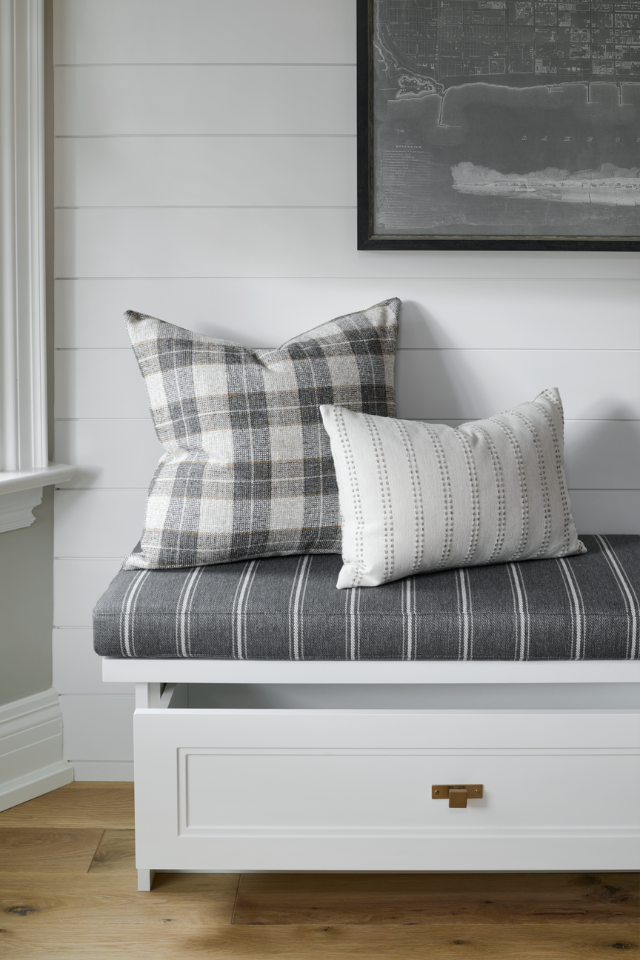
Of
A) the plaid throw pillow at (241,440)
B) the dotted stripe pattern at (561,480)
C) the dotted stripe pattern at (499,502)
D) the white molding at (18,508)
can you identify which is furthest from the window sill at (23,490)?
the dotted stripe pattern at (561,480)

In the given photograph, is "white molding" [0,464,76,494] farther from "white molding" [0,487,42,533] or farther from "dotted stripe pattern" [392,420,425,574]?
"dotted stripe pattern" [392,420,425,574]

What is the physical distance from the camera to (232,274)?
5.47ft

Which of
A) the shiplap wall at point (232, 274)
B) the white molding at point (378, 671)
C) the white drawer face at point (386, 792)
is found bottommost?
the white drawer face at point (386, 792)

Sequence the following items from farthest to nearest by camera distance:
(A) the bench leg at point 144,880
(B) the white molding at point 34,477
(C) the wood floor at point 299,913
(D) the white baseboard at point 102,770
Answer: (D) the white baseboard at point 102,770, (B) the white molding at point 34,477, (A) the bench leg at point 144,880, (C) the wood floor at point 299,913

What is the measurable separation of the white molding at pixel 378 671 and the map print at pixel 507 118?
3.08 feet

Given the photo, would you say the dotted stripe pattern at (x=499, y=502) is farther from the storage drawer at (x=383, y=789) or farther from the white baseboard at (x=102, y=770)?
the white baseboard at (x=102, y=770)

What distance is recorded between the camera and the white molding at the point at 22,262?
1543 millimetres

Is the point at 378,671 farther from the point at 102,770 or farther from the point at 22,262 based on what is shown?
the point at 22,262

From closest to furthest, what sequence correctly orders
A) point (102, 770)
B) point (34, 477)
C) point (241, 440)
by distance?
1. point (241, 440)
2. point (34, 477)
3. point (102, 770)

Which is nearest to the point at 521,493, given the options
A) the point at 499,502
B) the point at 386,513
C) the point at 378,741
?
the point at 499,502

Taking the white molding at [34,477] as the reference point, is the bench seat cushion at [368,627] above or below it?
below

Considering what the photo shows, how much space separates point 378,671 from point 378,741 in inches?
4.4

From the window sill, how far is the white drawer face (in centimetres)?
68

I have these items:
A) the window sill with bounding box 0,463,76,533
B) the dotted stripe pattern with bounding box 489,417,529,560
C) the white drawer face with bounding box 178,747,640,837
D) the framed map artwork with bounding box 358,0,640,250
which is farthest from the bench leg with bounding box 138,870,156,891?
the framed map artwork with bounding box 358,0,640,250
